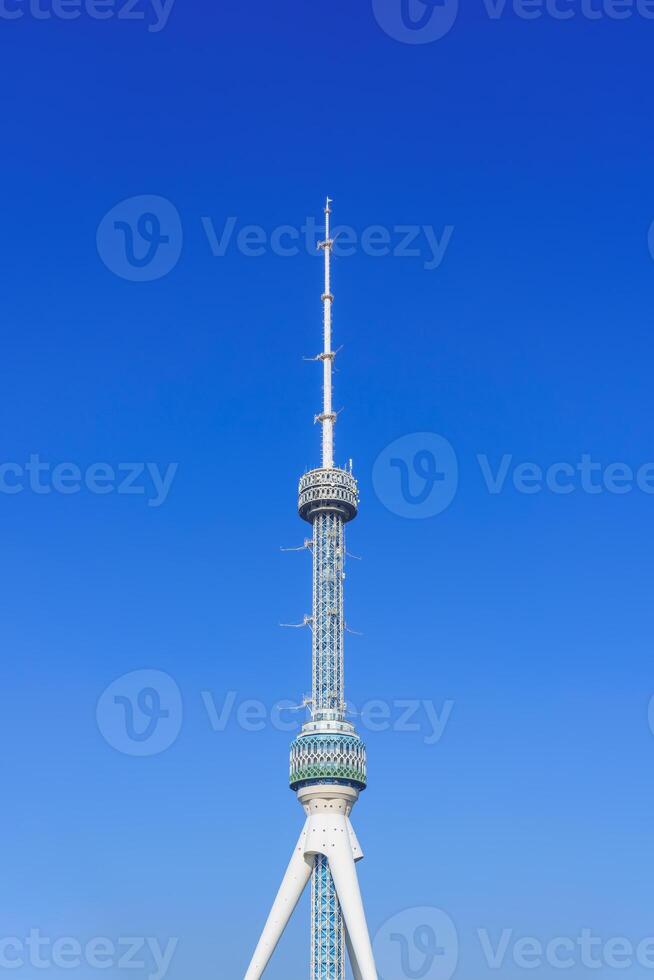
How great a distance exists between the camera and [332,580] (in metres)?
163

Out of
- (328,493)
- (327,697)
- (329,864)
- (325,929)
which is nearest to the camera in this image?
(325,929)

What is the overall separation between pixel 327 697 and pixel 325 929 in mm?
25150

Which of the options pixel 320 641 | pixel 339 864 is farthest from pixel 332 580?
pixel 339 864

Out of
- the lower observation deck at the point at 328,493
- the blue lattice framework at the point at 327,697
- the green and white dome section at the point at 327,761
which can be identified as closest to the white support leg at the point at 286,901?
the blue lattice framework at the point at 327,697

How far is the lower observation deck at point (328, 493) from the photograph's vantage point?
164 m

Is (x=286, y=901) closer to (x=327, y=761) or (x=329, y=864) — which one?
(x=329, y=864)

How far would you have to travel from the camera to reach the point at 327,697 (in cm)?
15625

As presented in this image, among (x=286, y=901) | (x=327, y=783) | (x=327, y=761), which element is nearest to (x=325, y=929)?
(x=286, y=901)

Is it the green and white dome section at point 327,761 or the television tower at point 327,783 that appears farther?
the green and white dome section at point 327,761

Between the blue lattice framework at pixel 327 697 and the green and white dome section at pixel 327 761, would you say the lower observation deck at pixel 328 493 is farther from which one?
the green and white dome section at pixel 327 761

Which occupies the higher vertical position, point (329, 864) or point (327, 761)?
point (327, 761)

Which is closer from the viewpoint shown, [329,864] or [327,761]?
[329,864]

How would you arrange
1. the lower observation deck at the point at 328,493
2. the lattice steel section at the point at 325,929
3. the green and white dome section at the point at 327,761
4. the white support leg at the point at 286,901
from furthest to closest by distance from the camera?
the lower observation deck at the point at 328,493, the green and white dome section at the point at 327,761, the white support leg at the point at 286,901, the lattice steel section at the point at 325,929

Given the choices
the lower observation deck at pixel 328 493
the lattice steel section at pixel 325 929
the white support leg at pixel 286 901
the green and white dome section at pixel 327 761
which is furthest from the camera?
the lower observation deck at pixel 328 493
